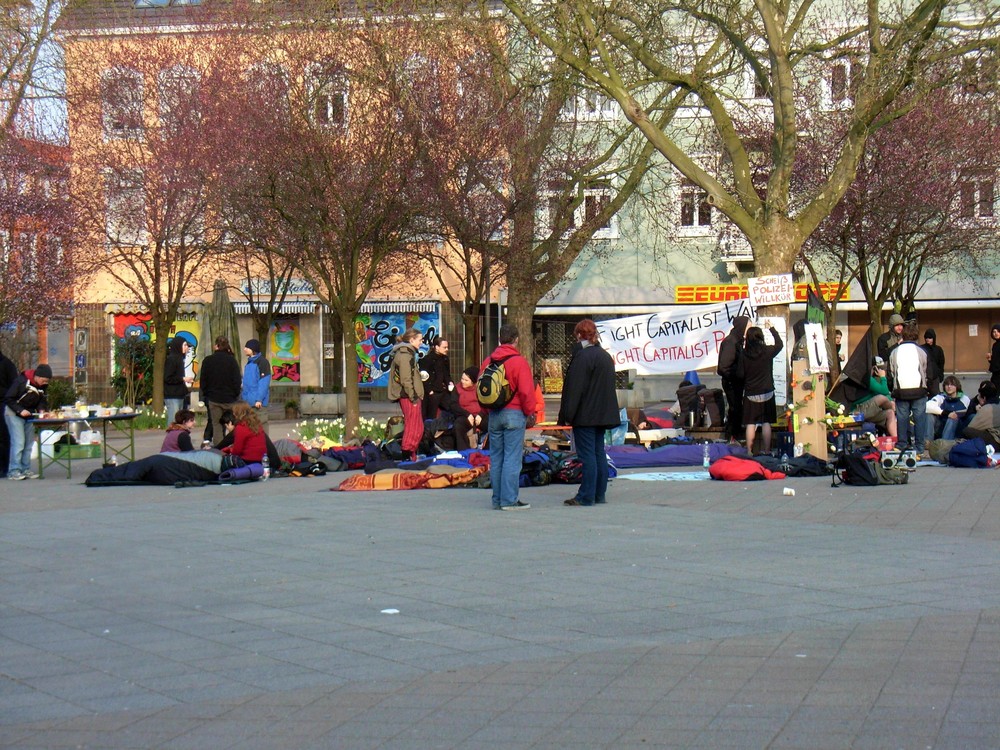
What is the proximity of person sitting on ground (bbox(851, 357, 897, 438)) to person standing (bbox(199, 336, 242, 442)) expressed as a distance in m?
8.87

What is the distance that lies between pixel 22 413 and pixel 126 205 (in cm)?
1145

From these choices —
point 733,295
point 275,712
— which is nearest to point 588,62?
point 275,712

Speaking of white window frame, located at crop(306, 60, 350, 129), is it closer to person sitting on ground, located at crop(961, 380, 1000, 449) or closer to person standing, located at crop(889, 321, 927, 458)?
person standing, located at crop(889, 321, 927, 458)

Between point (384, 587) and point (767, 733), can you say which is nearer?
point (767, 733)

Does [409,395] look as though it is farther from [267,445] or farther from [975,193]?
[975,193]

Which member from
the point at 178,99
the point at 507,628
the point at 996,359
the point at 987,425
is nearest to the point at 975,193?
the point at 996,359

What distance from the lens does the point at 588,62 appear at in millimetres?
15695

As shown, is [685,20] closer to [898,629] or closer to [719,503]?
[719,503]

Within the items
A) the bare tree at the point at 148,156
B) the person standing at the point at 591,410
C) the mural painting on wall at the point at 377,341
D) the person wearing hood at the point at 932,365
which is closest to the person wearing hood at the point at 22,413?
the person standing at the point at 591,410

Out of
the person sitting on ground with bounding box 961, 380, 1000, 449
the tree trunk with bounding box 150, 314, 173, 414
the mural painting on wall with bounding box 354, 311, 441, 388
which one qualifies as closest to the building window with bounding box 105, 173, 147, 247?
the tree trunk with bounding box 150, 314, 173, 414

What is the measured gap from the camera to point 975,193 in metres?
25.7

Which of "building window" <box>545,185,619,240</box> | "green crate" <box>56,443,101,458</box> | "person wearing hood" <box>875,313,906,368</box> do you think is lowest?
"green crate" <box>56,443,101,458</box>

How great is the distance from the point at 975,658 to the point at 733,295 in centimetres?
2843

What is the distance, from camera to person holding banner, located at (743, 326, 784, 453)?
633 inches
